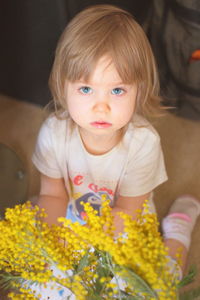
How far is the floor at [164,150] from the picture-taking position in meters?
1.46

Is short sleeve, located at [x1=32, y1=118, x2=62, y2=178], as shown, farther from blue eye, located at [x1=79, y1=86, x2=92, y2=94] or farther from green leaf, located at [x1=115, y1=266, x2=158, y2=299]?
green leaf, located at [x1=115, y1=266, x2=158, y2=299]

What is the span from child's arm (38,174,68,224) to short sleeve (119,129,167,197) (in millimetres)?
182

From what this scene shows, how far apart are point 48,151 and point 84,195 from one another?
17cm

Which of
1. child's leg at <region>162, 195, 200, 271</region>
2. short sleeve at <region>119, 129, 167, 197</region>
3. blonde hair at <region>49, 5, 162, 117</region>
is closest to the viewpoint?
blonde hair at <region>49, 5, 162, 117</region>

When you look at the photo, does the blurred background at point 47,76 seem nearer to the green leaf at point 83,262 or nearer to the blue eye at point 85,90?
the blue eye at point 85,90

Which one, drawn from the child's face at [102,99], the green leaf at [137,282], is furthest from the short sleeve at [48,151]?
the green leaf at [137,282]

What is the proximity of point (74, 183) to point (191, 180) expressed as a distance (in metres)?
0.54

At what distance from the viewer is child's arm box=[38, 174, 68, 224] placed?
47.1 inches

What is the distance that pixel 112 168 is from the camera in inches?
46.1

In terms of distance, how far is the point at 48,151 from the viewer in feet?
3.87

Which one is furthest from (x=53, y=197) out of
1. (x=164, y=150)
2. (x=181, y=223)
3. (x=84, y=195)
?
(x=164, y=150)

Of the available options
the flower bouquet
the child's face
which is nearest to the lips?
Answer: the child's face

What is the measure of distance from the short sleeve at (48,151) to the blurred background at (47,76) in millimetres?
262

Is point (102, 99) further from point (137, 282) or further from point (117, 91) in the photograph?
point (137, 282)
